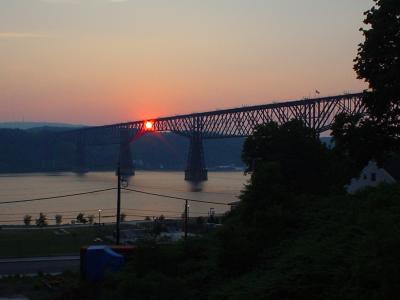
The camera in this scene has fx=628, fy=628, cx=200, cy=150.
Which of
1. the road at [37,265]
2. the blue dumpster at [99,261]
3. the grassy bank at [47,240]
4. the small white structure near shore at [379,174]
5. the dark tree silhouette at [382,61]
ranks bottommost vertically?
the grassy bank at [47,240]

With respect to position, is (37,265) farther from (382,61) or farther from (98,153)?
(98,153)

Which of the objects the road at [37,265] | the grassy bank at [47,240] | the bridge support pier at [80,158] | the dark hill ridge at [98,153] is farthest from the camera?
the dark hill ridge at [98,153]

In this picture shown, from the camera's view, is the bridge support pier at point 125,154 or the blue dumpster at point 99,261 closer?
the blue dumpster at point 99,261

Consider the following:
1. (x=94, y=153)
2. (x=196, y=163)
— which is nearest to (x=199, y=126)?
(x=196, y=163)

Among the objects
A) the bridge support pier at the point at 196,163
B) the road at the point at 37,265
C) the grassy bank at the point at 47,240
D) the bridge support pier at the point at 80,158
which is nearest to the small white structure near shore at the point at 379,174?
the grassy bank at the point at 47,240

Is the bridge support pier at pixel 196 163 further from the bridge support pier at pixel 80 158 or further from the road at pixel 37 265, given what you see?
the road at pixel 37 265

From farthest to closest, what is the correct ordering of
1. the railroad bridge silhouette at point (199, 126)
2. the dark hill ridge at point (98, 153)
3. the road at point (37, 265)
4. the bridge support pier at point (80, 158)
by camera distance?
the dark hill ridge at point (98, 153) → the bridge support pier at point (80, 158) → the railroad bridge silhouette at point (199, 126) → the road at point (37, 265)

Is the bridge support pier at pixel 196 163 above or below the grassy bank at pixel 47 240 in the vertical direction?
above
